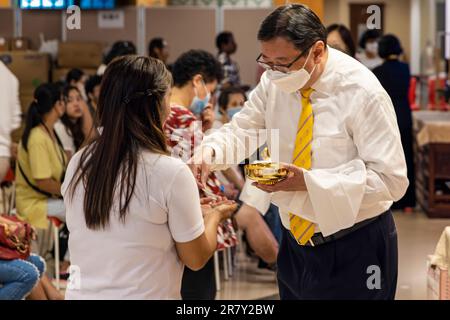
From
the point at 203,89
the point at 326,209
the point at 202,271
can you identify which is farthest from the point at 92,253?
the point at 203,89

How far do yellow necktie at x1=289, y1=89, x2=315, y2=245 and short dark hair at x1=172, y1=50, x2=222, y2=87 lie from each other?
1.48 meters

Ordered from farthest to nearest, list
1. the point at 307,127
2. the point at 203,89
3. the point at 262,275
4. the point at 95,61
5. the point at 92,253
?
the point at 95,61 → the point at 262,275 → the point at 203,89 → the point at 307,127 → the point at 92,253

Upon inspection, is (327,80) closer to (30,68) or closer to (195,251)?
(195,251)

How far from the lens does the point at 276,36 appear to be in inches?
100

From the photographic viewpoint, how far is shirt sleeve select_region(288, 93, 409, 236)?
248 cm

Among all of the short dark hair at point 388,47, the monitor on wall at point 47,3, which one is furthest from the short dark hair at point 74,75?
the short dark hair at point 388,47

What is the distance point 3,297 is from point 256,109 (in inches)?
79.7

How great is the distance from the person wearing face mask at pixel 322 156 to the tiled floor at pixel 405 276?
205 centimetres

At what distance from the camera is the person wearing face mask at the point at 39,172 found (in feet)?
17.5

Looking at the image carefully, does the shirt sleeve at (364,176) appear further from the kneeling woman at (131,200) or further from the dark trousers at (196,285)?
the dark trousers at (196,285)

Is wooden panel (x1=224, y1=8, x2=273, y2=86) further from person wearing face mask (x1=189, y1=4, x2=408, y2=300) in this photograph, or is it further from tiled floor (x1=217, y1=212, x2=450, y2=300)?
person wearing face mask (x1=189, y1=4, x2=408, y2=300)

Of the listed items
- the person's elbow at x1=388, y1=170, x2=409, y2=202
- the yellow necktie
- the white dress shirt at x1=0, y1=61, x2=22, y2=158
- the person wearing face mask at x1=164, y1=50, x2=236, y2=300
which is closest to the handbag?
the white dress shirt at x1=0, y1=61, x2=22, y2=158

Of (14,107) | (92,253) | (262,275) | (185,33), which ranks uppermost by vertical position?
(185,33)

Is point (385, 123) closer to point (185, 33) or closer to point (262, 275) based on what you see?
point (262, 275)
